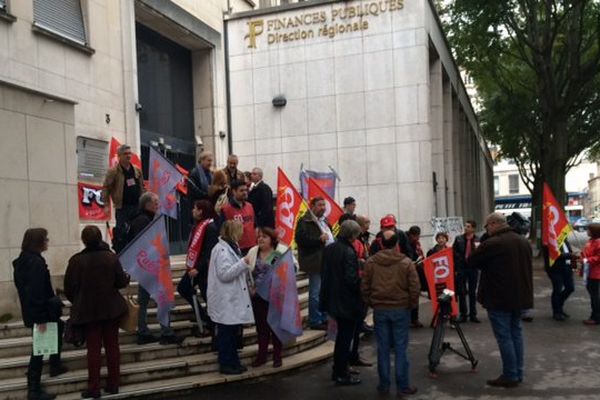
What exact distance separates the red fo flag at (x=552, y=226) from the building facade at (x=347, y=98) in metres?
5.54

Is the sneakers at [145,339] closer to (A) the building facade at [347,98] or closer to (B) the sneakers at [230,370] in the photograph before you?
(B) the sneakers at [230,370]

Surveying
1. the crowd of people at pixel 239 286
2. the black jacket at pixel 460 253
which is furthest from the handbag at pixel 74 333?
the black jacket at pixel 460 253

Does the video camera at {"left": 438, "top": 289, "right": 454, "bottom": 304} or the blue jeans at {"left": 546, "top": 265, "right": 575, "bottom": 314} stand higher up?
the video camera at {"left": 438, "top": 289, "right": 454, "bottom": 304}

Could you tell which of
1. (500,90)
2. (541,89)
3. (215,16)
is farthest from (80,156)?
(500,90)

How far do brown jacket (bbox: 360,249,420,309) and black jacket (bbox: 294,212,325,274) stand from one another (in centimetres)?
203

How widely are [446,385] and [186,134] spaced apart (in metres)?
12.0

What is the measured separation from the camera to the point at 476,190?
3784cm

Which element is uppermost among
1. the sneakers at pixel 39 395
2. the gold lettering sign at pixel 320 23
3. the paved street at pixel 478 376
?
the gold lettering sign at pixel 320 23

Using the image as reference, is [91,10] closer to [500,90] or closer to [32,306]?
[32,306]

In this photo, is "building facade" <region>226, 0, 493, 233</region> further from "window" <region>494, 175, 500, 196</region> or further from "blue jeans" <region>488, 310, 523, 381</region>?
"window" <region>494, 175, 500, 196</region>

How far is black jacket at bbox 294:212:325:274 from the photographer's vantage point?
27.4 feet

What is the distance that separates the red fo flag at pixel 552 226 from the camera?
33.4 feet

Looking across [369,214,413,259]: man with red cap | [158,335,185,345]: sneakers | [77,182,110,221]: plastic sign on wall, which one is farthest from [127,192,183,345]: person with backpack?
[77,182,110,221]: plastic sign on wall

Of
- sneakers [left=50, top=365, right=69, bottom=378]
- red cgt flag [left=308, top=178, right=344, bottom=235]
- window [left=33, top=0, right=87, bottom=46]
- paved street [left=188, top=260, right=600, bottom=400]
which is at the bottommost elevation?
paved street [left=188, top=260, right=600, bottom=400]
